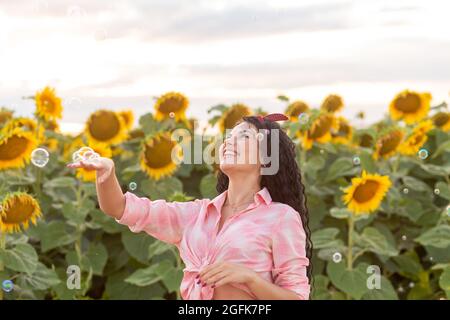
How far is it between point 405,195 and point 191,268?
2066mm

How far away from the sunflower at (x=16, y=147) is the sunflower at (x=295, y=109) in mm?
1004

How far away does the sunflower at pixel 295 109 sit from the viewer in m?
3.20

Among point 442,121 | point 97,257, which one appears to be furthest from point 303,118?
point 442,121

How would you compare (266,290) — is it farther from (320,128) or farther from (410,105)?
(410,105)

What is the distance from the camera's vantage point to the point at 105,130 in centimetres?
316

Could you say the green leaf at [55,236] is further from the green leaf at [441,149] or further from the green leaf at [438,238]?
the green leaf at [441,149]

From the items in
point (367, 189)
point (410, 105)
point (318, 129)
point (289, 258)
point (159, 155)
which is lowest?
point (289, 258)

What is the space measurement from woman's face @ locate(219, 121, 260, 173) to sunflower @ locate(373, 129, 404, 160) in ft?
5.77

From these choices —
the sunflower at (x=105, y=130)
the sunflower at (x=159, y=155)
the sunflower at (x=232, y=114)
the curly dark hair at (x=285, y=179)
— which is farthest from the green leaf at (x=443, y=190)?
the curly dark hair at (x=285, y=179)

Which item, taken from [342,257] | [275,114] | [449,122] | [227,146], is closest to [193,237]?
[227,146]

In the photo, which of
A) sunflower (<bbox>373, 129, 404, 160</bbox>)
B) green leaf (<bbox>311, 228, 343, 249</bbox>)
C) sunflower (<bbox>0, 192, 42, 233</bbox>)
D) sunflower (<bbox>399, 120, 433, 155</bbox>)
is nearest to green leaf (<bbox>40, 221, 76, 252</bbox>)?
sunflower (<bbox>0, 192, 42, 233</bbox>)

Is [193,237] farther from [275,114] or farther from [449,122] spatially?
[449,122]

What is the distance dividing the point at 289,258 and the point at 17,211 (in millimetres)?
1210

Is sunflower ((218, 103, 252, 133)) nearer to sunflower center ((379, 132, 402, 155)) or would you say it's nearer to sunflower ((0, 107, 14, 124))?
sunflower center ((379, 132, 402, 155))
